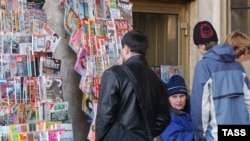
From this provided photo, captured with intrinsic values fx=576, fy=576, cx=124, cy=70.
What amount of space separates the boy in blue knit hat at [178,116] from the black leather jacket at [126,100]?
772 millimetres

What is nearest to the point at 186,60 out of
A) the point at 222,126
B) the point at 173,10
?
the point at 173,10

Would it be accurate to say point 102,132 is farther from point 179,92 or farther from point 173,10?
point 173,10

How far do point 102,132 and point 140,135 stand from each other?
25 centimetres

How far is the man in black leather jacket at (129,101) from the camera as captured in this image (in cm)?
367

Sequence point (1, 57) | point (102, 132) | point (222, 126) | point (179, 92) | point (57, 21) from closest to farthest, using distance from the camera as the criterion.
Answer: point (102, 132) → point (222, 126) → point (1, 57) → point (179, 92) → point (57, 21)

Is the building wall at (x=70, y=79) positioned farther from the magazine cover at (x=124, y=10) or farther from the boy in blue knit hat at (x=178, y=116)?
the boy in blue knit hat at (x=178, y=116)

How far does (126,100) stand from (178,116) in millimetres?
1131

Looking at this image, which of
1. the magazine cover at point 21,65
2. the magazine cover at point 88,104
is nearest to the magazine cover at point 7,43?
the magazine cover at point 21,65

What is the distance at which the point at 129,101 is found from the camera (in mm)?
3723

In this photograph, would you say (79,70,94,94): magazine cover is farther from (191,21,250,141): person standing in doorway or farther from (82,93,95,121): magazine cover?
(191,21,250,141): person standing in doorway

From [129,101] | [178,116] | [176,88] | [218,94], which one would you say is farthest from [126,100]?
[176,88]

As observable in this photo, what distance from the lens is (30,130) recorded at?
4.63 meters

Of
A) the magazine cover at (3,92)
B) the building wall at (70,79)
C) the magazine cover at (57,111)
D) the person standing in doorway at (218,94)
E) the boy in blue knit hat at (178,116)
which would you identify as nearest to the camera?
the person standing in doorway at (218,94)

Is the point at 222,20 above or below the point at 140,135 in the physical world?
above
